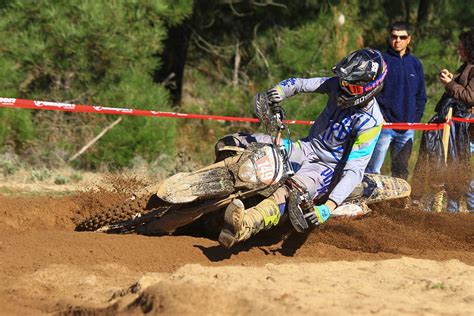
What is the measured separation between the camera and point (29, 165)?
12.4m

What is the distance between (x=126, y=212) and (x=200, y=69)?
10.4 meters

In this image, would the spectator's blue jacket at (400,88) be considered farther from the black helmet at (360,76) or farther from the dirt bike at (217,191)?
the dirt bike at (217,191)

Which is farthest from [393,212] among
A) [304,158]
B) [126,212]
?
[126,212]

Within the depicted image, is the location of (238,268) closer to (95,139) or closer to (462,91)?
(462,91)

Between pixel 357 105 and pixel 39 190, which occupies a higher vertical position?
pixel 357 105

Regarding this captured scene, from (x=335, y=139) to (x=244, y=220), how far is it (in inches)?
61.3

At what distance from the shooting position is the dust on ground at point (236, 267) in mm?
4980

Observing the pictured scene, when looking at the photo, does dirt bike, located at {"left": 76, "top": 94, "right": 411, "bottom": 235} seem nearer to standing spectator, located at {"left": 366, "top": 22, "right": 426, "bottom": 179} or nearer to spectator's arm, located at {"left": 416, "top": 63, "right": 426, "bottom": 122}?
standing spectator, located at {"left": 366, "top": 22, "right": 426, "bottom": 179}

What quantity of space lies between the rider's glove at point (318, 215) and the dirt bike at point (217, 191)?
6cm

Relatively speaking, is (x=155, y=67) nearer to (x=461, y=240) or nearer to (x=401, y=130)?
(x=401, y=130)

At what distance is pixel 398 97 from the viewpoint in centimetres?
1019

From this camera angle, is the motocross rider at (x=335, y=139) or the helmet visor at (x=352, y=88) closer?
the motocross rider at (x=335, y=139)

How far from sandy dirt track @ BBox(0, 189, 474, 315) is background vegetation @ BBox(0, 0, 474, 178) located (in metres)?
4.63

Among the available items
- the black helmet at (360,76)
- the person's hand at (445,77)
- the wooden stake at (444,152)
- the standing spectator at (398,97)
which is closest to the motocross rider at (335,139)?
the black helmet at (360,76)
